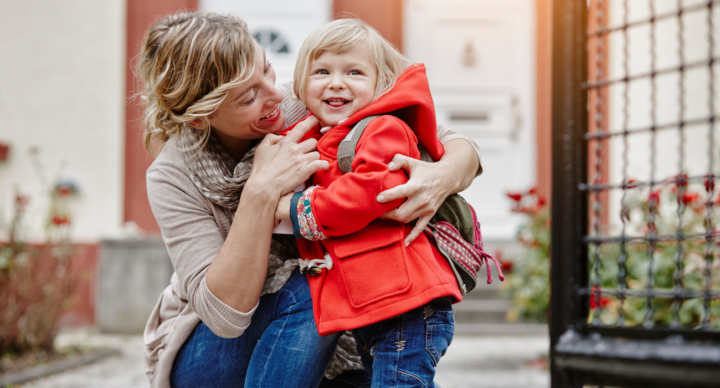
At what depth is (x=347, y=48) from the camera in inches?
60.9

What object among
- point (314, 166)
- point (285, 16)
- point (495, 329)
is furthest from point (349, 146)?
point (285, 16)

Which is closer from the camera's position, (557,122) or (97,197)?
(557,122)

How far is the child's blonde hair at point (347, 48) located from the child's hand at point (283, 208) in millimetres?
330

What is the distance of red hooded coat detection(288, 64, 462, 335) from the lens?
1.32 metres

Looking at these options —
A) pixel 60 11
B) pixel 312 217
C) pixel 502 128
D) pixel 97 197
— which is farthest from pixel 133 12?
pixel 312 217

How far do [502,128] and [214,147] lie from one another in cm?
420

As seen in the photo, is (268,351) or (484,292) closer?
(268,351)

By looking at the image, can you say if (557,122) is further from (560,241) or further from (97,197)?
(97,197)

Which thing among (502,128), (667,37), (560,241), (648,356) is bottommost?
(648,356)

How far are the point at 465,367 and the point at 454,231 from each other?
2228 millimetres

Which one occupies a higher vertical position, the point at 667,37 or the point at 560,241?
the point at 667,37

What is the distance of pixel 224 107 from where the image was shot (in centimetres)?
149

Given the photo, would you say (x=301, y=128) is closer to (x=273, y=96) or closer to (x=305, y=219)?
(x=273, y=96)

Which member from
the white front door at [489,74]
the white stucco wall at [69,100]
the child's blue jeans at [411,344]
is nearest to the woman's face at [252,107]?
the child's blue jeans at [411,344]
